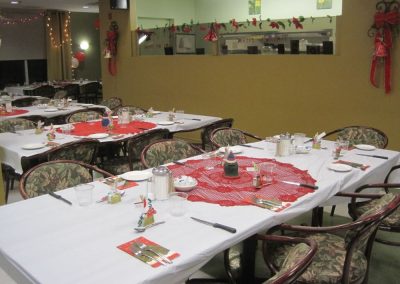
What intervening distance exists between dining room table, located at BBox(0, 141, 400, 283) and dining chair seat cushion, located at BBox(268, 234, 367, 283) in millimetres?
228

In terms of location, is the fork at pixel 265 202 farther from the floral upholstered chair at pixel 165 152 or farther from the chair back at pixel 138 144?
the chair back at pixel 138 144

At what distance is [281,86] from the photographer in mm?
5805

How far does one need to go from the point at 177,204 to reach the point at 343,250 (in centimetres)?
93

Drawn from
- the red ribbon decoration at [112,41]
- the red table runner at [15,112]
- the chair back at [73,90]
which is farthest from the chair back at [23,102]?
the chair back at [73,90]

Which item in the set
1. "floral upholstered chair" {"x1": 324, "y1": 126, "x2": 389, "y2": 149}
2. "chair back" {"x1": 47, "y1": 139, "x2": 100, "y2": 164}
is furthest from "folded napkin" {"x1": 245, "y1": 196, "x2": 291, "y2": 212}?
"floral upholstered chair" {"x1": 324, "y1": 126, "x2": 389, "y2": 149}

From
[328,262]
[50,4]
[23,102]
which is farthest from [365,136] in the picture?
[50,4]

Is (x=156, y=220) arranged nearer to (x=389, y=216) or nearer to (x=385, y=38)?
(x=389, y=216)

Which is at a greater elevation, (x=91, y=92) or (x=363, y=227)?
(x=91, y=92)

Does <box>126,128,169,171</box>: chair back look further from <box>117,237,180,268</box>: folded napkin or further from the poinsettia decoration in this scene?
the poinsettia decoration

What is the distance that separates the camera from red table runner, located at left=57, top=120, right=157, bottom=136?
4.15 metres

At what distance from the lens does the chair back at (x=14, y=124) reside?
4.47 m

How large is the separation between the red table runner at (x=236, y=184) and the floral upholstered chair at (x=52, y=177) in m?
0.61

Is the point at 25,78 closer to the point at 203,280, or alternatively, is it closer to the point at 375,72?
the point at 375,72

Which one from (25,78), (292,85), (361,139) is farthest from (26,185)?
(25,78)
